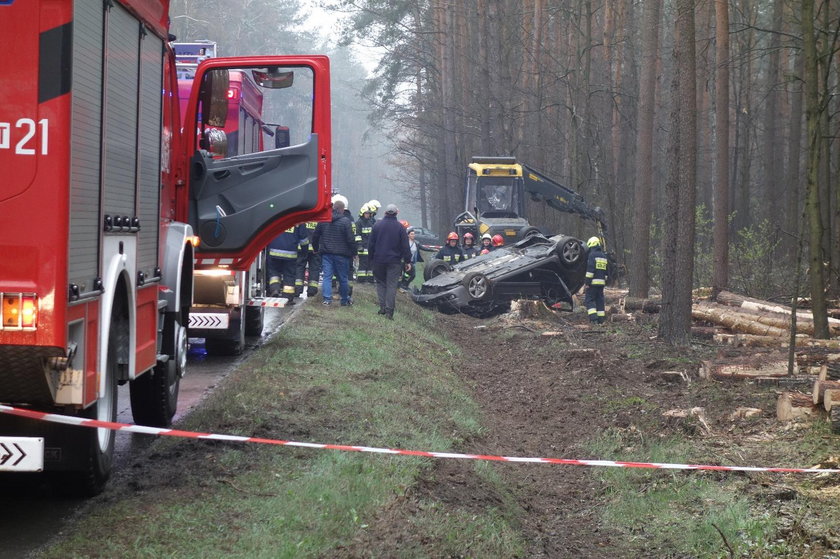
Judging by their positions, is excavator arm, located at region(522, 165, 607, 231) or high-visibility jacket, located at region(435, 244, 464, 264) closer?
high-visibility jacket, located at region(435, 244, 464, 264)

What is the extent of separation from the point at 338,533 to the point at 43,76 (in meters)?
2.82

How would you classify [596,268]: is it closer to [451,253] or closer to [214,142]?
[451,253]

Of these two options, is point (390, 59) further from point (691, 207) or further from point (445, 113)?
point (691, 207)

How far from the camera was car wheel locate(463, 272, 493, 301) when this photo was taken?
841 inches

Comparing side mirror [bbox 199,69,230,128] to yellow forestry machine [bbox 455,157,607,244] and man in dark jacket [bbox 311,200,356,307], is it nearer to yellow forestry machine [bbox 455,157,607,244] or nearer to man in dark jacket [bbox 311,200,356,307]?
man in dark jacket [bbox 311,200,356,307]

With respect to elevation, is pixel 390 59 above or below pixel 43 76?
above

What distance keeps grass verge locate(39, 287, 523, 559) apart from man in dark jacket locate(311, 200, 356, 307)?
645cm

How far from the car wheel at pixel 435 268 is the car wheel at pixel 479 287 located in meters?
2.61

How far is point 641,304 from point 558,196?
25.2ft

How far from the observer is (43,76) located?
200 inches

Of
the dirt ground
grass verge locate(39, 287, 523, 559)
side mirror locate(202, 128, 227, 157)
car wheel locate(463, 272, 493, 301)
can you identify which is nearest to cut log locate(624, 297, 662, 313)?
the dirt ground

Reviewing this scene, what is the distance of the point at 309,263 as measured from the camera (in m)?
20.9

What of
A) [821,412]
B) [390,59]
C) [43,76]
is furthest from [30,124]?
[390,59]

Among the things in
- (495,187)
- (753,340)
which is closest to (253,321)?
(753,340)
